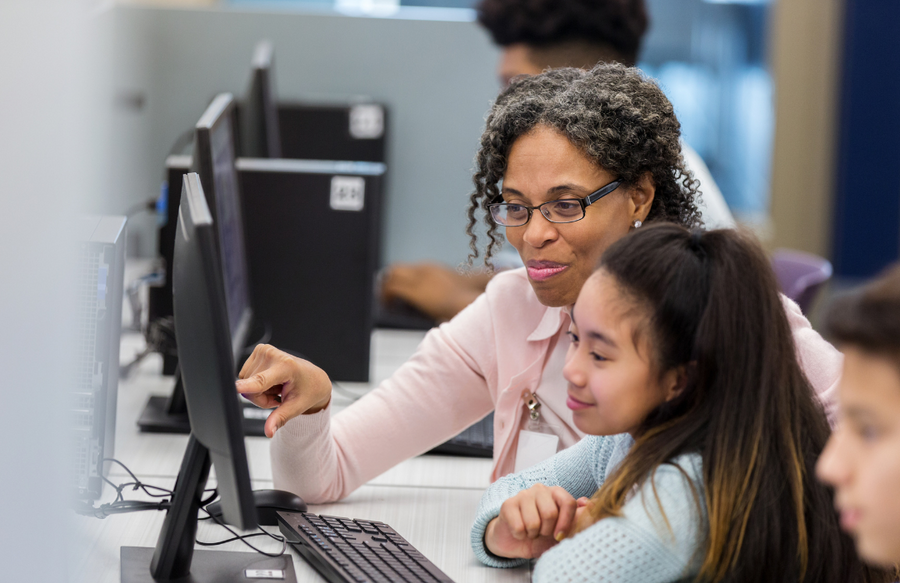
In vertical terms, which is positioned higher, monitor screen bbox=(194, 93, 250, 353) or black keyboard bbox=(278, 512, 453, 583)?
monitor screen bbox=(194, 93, 250, 353)

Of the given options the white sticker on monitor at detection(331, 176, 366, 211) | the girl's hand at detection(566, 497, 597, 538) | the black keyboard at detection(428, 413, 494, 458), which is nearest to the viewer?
the girl's hand at detection(566, 497, 597, 538)

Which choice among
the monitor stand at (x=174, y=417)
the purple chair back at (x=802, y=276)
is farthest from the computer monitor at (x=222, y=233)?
the purple chair back at (x=802, y=276)

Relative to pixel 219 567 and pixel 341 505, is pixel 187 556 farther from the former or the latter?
pixel 341 505

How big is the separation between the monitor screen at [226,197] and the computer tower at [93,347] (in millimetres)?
168

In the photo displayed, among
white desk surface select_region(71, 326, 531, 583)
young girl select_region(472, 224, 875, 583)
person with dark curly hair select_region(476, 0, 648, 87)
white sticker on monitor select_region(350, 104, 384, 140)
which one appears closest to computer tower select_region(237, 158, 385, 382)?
white desk surface select_region(71, 326, 531, 583)

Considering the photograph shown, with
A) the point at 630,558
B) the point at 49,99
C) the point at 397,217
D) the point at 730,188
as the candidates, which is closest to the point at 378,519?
Result: the point at 630,558

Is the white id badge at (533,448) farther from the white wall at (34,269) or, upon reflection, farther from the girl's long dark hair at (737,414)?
the white wall at (34,269)

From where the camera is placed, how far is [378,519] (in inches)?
47.5

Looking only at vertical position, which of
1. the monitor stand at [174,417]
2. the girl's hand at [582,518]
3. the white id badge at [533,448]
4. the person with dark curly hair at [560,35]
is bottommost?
the monitor stand at [174,417]

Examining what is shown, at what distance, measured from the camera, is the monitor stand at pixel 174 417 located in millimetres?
1494

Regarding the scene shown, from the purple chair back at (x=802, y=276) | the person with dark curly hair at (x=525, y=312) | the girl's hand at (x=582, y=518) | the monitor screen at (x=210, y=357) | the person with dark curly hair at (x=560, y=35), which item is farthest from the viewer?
the person with dark curly hair at (x=560, y=35)

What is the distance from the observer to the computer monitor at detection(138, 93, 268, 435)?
4.25ft

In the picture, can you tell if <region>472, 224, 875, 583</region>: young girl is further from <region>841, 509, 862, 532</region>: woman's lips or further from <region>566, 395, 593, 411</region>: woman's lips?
<region>841, 509, 862, 532</region>: woman's lips

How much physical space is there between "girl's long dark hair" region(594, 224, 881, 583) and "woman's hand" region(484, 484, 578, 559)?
8cm
